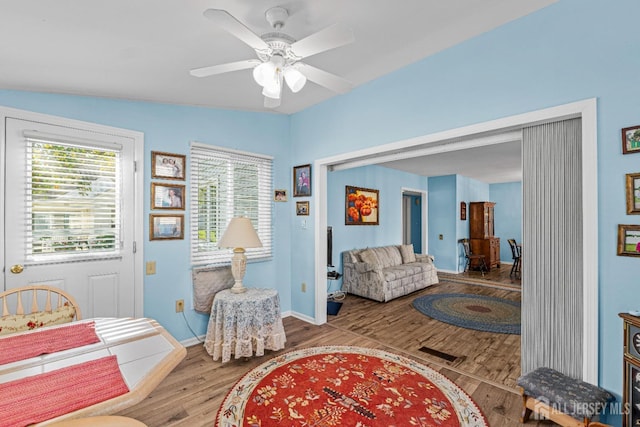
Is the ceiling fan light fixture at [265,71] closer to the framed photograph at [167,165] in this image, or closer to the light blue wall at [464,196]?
the framed photograph at [167,165]

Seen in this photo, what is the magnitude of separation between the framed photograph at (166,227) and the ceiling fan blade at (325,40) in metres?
Result: 2.16

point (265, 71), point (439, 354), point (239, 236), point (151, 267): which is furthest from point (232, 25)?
point (439, 354)

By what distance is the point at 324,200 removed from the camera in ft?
12.4

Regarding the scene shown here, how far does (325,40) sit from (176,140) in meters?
2.20

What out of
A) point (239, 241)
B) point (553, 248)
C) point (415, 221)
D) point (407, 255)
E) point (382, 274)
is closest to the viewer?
point (553, 248)

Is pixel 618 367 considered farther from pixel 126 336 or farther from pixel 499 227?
pixel 499 227

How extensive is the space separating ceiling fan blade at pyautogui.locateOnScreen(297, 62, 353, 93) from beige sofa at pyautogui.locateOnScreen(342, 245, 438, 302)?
11.0 feet

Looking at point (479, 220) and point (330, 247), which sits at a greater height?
point (479, 220)

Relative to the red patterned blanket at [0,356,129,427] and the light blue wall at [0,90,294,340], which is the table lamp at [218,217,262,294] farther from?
the red patterned blanket at [0,356,129,427]

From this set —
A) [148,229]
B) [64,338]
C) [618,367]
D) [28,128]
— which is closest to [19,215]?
[28,128]

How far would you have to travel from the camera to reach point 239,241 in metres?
2.86

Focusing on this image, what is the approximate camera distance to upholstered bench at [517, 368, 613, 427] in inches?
65.4

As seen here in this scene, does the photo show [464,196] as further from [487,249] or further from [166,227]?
[166,227]

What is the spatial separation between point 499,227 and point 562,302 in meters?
7.78
